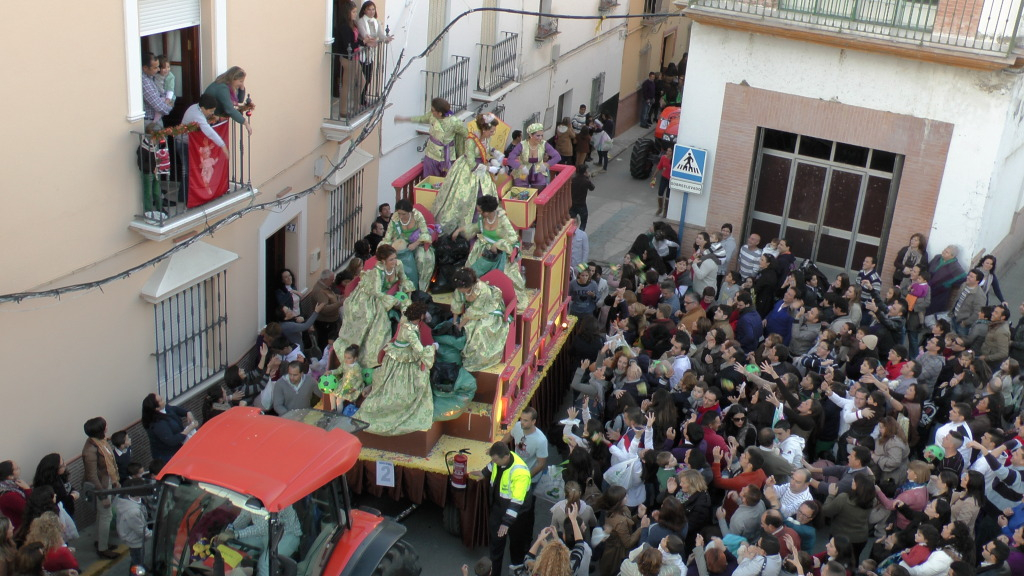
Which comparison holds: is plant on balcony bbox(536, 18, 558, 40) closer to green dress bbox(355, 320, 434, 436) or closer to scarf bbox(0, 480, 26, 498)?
green dress bbox(355, 320, 434, 436)

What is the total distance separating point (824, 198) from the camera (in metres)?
17.3

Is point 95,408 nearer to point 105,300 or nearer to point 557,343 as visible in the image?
point 105,300

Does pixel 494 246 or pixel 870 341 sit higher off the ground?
pixel 494 246

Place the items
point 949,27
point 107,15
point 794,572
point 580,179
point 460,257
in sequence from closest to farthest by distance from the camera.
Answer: point 794,572
point 107,15
point 460,257
point 949,27
point 580,179

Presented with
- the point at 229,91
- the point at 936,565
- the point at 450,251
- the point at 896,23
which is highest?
the point at 896,23

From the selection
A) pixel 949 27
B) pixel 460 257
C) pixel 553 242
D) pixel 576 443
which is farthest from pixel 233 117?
pixel 949 27

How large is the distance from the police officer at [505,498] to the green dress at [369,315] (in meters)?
1.86

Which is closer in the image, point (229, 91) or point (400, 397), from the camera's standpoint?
point (400, 397)

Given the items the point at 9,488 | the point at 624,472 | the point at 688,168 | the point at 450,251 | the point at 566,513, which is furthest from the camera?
the point at 688,168

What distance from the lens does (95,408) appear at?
11.2 m

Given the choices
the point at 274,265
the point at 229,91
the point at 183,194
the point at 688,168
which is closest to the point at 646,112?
the point at 688,168

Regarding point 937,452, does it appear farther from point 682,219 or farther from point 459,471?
point 682,219

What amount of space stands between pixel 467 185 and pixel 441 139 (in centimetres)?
77

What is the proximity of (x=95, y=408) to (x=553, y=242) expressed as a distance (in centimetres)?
541
